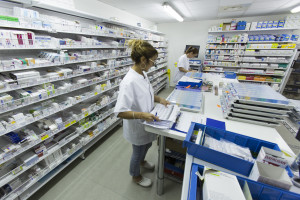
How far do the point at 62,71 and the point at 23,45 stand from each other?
1.78 ft

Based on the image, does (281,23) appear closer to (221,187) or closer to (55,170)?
(221,187)

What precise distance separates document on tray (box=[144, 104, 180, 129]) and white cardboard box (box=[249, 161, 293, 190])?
2.30ft

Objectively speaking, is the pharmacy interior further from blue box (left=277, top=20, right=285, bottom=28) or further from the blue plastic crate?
blue box (left=277, top=20, right=285, bottom=28)

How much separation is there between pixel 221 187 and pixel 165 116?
0.81m

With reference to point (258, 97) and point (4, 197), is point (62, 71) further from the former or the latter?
point (258, 97)

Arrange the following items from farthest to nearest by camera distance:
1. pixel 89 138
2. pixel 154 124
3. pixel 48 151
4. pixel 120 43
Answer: pixel 120 43 → pixel 89 138 → pixel 48 151 → pixel 154 124

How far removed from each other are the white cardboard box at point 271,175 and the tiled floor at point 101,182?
1.45 metres

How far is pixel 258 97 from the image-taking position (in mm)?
1425

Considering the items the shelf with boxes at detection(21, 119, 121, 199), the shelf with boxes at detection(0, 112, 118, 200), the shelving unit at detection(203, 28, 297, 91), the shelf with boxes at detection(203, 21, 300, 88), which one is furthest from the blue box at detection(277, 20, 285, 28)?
the shelf with boxes at detection(21, 119, 121, 199)

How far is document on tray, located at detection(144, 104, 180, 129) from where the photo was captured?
1337 mm

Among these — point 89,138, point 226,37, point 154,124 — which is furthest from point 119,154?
point 226,37

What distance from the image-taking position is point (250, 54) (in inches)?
199

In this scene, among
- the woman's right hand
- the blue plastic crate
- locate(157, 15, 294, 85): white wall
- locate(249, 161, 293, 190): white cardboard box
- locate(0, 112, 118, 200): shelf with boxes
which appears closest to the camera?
locate(249, 161, 293, 190): white cardboard box

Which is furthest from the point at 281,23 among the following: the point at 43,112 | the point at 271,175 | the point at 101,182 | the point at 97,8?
the point at 43,112
